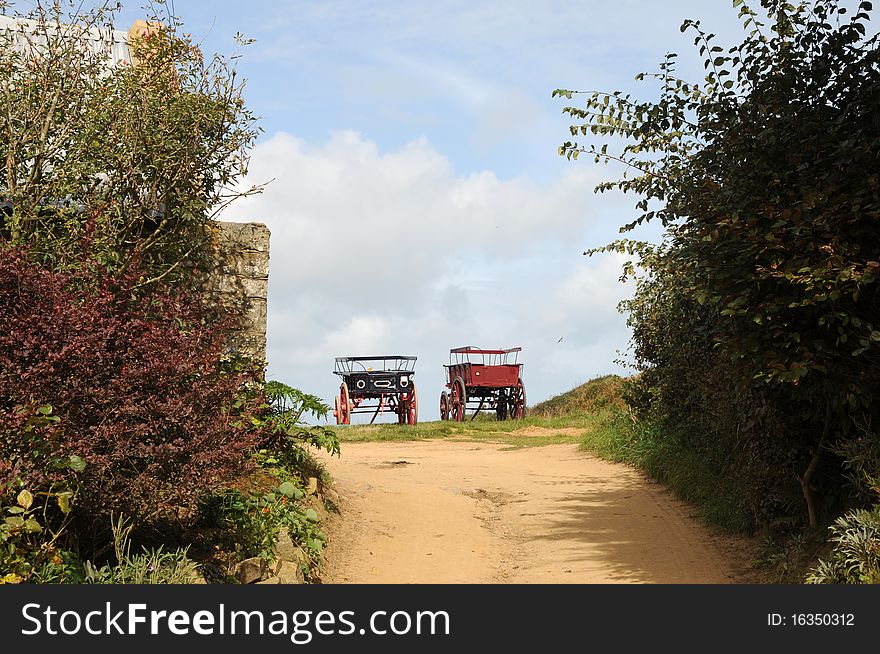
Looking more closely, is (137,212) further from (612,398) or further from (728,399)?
(612,398)

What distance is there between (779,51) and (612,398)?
1599 cm

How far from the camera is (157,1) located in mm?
9914

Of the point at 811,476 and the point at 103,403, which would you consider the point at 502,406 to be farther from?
the point at 103,403

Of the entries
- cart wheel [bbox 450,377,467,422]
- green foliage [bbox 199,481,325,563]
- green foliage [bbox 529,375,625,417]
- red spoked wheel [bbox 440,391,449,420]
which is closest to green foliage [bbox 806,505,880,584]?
green foliage [bbox 199,481,325,563]

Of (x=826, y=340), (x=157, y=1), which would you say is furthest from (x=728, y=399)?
(x=157, y=1)

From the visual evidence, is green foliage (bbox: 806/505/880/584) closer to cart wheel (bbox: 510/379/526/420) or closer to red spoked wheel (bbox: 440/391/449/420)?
Answer: cart wheel (bbox: 510/379/526/420)

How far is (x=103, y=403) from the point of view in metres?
5.73

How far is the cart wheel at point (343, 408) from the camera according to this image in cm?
2090

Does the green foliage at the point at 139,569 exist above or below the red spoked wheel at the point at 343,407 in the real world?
below

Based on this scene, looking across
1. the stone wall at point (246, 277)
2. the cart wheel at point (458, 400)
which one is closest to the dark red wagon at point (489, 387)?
the cart wheel at point (458, 400)

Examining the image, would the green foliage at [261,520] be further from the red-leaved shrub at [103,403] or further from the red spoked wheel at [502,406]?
the red spoked wheel at [502,406]

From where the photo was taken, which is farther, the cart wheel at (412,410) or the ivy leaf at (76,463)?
the cart wheel at (412,410)

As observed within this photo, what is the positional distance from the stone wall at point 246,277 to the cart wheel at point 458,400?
40.3 ft

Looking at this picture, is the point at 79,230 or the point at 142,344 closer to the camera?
the point at 142,344
